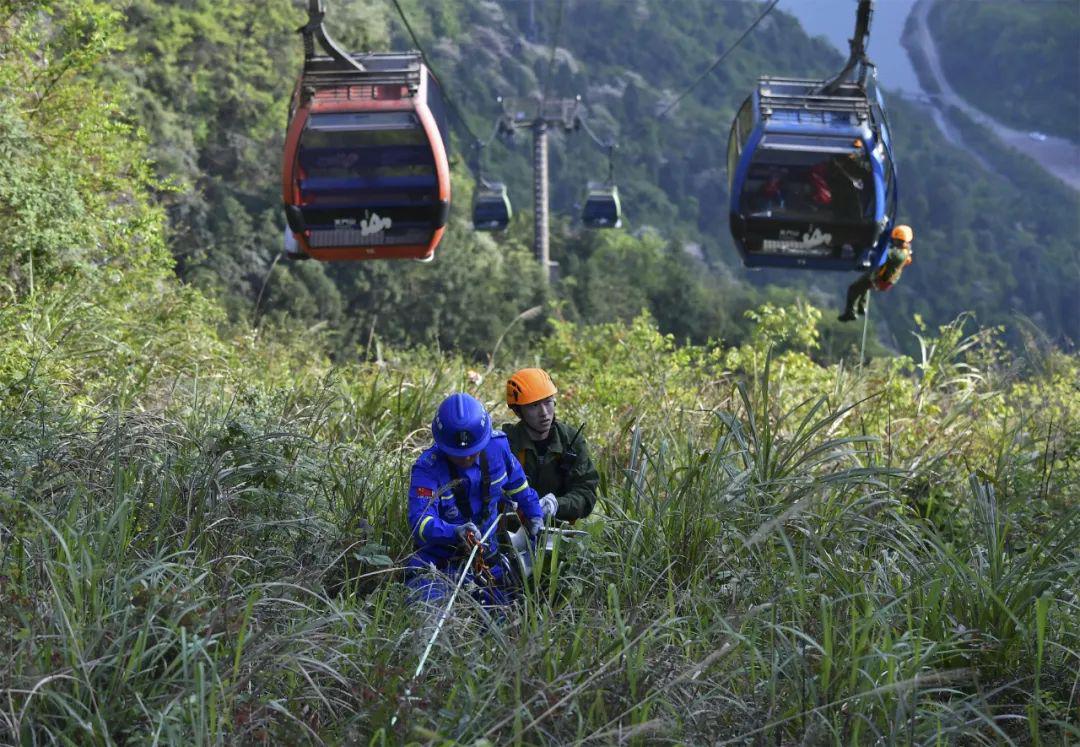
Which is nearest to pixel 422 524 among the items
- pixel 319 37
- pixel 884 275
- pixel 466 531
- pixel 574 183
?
pixel 466 531

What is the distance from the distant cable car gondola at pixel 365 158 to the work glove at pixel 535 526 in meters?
7.17

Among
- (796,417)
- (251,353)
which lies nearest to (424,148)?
(251,353)

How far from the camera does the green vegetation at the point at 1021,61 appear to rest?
141 meters

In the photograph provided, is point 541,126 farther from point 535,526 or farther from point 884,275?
point 535,526

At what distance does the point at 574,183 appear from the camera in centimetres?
11869

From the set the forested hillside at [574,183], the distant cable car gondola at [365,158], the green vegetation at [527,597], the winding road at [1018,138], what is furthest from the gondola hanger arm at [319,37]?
the winding road at [1018,138]

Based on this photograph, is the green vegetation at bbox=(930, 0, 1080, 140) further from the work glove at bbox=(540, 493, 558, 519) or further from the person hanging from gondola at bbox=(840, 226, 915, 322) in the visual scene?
the work glove at bbox=(540, 493, 558, 519)

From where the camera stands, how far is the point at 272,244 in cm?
3822

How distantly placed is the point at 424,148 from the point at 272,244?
90.6 ft

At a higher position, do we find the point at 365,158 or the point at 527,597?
the point at 365,158

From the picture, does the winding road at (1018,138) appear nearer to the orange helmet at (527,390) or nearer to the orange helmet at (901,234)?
the orange helmet at (901,234)

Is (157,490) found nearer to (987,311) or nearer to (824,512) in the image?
(824,512)

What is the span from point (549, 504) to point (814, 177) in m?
7.74

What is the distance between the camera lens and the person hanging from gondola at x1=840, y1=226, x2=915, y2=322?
11.7 metres
